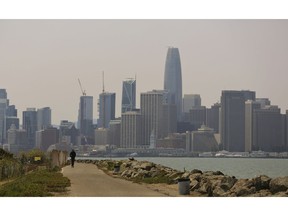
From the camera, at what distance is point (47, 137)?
176625 millimetres

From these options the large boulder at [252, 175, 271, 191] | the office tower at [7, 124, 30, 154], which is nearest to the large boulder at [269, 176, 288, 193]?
the large boulder at [252, 175, 271, 191]

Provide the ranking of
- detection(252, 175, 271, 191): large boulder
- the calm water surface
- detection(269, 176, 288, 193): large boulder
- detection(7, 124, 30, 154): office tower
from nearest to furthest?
detection(269, 176, 288, 193): large boulder, detection(252, 175, 271, 191): large boulder, the calm water surface, detection(7, 124, 30, 154): office tower

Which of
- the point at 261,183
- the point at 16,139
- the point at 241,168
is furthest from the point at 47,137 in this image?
the point at 261,183

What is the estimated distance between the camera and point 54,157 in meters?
52.0

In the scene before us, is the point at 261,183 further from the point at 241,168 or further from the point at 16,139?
the point at 16,139

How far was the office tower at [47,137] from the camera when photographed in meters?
169

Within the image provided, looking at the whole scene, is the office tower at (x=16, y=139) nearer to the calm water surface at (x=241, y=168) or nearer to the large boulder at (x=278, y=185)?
the calm water surface at (x=241, y=168)

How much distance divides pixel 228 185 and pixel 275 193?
2.67m

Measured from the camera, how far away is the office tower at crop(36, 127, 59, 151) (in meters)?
169

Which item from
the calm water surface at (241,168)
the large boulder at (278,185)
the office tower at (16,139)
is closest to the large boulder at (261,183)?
the large boulder at (278,185)

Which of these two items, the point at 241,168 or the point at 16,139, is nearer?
the point at 241,168

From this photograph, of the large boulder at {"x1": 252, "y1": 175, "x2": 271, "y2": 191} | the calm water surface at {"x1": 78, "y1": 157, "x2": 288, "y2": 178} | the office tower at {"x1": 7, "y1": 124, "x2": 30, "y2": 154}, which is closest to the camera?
the large boulder at {"x1": 252, "y1": 175, "x2": 271, "y2": 191}

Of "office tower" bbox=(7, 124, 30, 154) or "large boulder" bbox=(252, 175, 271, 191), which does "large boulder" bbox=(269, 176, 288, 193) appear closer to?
"large boulder" bbox=(252, 175, 271, 191)
